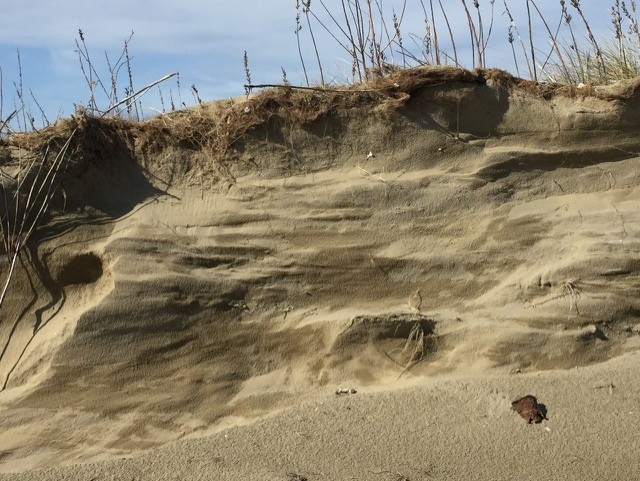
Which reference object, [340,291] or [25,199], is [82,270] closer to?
[25,199]

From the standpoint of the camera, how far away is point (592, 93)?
5152mm

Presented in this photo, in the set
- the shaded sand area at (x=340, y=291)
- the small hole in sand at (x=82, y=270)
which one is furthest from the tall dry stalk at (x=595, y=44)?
the small hole in sand at (x=82, y=270)

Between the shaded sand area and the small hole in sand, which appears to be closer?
the shaded sand area

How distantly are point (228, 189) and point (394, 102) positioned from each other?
42.4 inches

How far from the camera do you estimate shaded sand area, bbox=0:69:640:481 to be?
4.07 meters

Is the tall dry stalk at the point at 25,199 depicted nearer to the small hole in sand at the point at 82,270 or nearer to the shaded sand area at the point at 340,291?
the shaded sand area at the point at 340,291

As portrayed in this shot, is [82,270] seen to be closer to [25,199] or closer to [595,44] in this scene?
[25,199]

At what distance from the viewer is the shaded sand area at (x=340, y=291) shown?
13.4 feet

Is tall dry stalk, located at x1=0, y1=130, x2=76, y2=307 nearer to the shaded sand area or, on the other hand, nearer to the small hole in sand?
the shaded sand area

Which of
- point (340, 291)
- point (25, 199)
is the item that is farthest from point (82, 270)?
point (340, 291)

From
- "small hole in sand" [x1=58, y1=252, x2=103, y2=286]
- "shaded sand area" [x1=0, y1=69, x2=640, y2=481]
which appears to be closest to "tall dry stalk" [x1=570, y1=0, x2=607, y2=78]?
"shaded sand area" [x1=0, y1=69, x2=640, y2=481]

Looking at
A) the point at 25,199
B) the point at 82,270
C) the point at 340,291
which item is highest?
the point at 25,199

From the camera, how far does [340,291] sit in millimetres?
4609

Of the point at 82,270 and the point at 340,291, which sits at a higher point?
the point at 82,270
